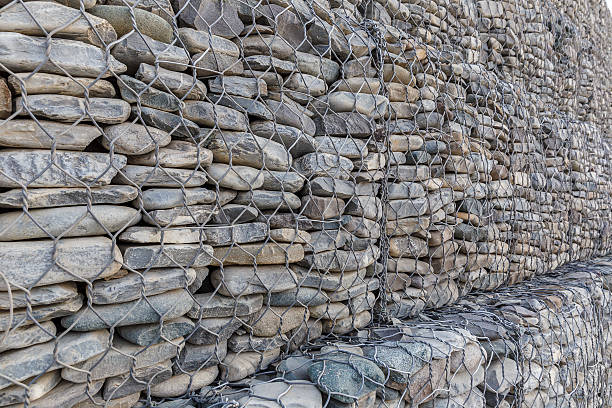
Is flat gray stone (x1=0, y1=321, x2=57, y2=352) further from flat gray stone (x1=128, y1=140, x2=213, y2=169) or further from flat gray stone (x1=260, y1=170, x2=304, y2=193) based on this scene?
flat gray stone (x1=260, y1=170, x2=304, y2=193)

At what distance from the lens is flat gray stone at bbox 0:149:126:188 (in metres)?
0.93

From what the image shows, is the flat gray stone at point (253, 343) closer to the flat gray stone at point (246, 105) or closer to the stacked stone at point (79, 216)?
the stacked stone at point (79, 216)

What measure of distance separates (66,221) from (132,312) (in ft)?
1.02

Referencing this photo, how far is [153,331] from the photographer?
3.77 feet

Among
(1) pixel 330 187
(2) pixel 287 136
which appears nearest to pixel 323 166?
(1) pixel 330 187

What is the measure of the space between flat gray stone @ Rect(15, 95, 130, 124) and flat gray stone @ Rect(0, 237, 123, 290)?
0.32 metres

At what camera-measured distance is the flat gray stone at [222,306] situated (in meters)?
1.25

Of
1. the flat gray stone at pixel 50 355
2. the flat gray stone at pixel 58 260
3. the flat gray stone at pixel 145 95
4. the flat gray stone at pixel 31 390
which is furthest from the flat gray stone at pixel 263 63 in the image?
the flat gray stone at pixel 31 390

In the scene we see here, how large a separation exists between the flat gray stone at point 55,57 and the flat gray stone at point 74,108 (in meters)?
0.07

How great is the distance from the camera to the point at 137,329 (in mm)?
1133

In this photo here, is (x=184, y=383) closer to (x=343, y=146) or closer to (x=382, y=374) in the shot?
(x=382, y=374)

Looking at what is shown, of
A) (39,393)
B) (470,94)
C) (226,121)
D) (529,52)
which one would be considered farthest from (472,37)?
(39,393)

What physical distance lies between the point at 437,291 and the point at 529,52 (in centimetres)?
253

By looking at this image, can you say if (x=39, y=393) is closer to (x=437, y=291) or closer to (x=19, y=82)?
(x=19, y=82)
